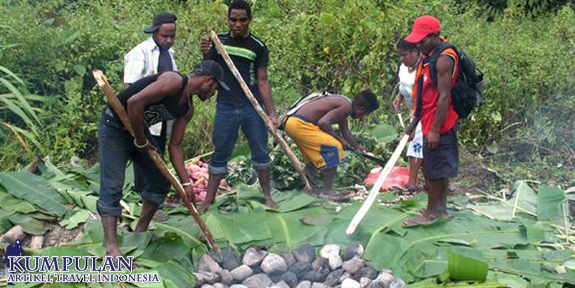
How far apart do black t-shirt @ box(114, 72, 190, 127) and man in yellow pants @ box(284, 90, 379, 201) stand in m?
1.94

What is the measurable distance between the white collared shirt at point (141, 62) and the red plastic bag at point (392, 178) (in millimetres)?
2421

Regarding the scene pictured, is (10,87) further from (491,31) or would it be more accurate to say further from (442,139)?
(491,31)

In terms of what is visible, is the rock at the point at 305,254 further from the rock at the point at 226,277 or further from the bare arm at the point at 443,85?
the bare arm at the point at 443,85

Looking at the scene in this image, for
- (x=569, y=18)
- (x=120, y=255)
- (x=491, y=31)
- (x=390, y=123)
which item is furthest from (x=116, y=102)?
(x=569, y=18)

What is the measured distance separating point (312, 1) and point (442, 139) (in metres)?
5.14

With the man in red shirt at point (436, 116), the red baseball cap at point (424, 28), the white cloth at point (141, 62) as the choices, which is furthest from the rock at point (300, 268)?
the red baseball cap at point (424, 28)

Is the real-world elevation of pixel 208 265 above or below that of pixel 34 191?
below

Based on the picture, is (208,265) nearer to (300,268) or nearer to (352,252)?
(300,268)

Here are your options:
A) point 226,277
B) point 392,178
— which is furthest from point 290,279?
point 392,178

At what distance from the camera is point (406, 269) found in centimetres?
555

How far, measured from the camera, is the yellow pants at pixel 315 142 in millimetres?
7332

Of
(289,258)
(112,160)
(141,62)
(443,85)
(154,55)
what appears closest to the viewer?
(112,160)

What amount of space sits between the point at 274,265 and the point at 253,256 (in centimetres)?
20

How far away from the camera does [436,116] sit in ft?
20.1
